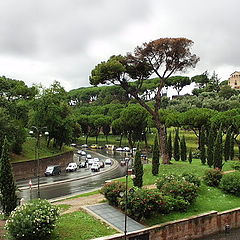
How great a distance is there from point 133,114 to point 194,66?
30.0m

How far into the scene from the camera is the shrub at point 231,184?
66.1 ft

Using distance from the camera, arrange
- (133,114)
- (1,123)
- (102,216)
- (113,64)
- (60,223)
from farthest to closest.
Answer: (133,114), (1,123), (113,64), (102,216), (60,223)

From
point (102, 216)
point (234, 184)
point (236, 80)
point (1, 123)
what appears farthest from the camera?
point (236, 80)

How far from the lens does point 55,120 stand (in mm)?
47375

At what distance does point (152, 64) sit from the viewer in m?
29.8

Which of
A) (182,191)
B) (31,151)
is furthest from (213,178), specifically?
(31,151)

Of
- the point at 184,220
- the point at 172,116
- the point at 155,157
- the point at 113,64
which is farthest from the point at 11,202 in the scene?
the point at 172,116

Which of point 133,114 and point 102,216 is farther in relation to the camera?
point 133,114

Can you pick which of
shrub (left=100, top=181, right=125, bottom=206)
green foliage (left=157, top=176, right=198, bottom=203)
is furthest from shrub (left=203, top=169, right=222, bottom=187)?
shrub (left=100, top=181, right=125, bottom=206)

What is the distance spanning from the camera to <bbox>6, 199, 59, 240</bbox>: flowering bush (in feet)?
38.8

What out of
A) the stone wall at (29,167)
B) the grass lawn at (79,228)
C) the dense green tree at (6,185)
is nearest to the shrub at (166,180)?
the grass lawn at (79,228)

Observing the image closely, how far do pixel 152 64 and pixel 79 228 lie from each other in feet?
65.2

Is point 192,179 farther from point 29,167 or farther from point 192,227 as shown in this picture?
point 29,167

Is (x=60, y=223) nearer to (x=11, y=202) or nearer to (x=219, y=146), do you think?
(x=11, y=202)
